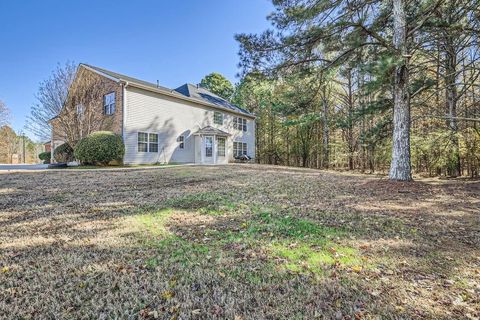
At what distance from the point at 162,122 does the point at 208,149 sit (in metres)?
3.87

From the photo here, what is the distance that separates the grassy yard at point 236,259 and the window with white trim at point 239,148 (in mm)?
16257

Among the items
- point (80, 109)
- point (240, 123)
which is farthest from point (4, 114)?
point (240, 123)

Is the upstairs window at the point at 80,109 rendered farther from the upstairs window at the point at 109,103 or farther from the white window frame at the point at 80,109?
the upstairs window at the point at 109,103

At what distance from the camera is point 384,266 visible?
2666mm

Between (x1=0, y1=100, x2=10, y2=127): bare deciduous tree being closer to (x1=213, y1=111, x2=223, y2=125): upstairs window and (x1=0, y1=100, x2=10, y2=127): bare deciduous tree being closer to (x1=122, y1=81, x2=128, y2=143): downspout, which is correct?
(x1=122, y1=81, x2=128, y2=143): downspout

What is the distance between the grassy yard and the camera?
1967 millimetres

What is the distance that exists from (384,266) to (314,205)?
2.73 m

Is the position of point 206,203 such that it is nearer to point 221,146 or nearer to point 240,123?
point 221,146

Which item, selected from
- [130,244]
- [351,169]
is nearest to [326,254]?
[130,244]

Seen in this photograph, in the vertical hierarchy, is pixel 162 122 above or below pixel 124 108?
below

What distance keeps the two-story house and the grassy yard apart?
995 cm

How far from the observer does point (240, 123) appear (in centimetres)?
2270

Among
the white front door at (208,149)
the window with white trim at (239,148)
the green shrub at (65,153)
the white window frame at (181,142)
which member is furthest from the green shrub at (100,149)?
the window with white trim at (239,148)

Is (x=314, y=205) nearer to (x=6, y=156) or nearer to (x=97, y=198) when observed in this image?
(x=97, y=198)
